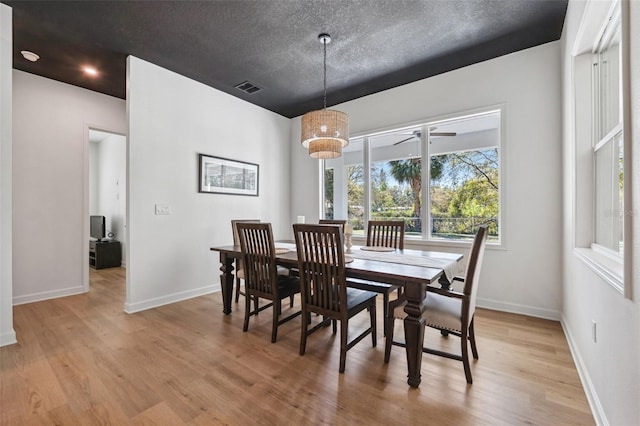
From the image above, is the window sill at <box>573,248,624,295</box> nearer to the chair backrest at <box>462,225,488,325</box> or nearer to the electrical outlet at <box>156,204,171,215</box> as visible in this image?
the chair backrest at <box>462,225,488,325</box>

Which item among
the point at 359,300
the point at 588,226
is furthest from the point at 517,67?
the point at 359,300

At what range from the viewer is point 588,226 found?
2021mm

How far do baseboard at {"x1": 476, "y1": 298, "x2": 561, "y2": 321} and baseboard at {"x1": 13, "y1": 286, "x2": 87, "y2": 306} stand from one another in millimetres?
5096

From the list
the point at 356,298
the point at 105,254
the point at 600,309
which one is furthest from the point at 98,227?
the point at 600,309

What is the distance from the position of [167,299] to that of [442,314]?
308cm

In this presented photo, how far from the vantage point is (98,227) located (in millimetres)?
5527

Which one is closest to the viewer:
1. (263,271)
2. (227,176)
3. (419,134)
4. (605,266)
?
(605,266)

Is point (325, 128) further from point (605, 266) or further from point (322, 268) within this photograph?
point (605, 266)

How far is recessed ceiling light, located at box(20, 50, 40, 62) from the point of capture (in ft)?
9.78

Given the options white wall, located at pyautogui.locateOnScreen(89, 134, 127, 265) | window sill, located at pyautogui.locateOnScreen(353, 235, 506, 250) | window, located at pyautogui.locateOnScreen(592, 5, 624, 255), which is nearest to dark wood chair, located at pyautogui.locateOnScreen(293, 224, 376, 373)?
window, located at pyautogui.locateOnScreen(592, 5, 624, 255)

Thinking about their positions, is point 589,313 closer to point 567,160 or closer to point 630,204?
point 630,204

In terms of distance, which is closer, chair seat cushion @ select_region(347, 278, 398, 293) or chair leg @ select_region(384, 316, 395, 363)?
chair leg @ select_region(384, 316, 395, 363)

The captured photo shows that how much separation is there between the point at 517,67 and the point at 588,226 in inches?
77.7

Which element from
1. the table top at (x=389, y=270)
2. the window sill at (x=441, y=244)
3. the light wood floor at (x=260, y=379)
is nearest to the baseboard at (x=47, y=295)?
the light wood floor at (x=260, y=379)
